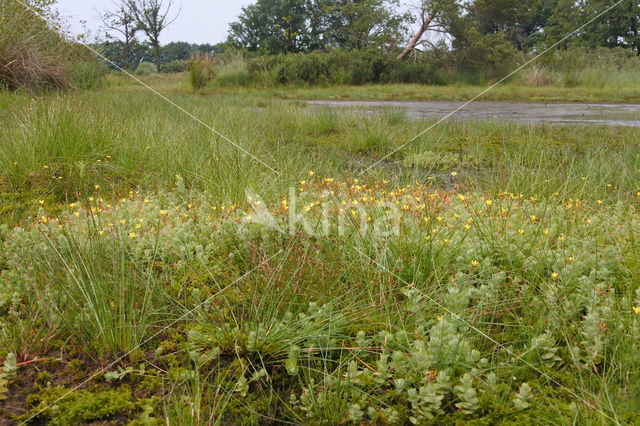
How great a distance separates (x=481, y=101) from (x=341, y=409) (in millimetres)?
13566

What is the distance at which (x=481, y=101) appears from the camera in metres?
14.0

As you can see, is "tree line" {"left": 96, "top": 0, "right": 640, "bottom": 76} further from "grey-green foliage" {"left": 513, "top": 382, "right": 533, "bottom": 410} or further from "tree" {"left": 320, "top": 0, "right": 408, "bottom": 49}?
"grey-green foliage" {"left": 513, "top": 382, "right": 533, "bottom": 410}

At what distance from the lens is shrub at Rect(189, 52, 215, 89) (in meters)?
15.6

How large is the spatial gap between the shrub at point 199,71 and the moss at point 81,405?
15.0 m

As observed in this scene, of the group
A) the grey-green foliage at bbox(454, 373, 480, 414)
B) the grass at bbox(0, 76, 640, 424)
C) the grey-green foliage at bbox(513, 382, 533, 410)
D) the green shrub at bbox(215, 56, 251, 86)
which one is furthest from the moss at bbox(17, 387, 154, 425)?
the green shrub at bbox(215, 56, 251, 86)

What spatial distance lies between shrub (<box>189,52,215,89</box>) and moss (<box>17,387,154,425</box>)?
15.0 meters

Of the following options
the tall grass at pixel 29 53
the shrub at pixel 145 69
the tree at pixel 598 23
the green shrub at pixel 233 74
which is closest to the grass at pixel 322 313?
the tall grass at pixel 29 53

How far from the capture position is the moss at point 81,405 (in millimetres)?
1529

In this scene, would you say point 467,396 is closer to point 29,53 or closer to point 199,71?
point 29,53

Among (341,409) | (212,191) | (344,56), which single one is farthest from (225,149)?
(344,56)

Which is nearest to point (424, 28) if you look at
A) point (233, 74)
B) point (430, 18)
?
point (430, 18)

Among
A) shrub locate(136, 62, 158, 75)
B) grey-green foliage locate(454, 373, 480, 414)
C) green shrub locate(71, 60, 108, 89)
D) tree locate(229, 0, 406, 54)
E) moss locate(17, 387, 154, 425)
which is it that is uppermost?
tree locate(229, 0, 406, 54)

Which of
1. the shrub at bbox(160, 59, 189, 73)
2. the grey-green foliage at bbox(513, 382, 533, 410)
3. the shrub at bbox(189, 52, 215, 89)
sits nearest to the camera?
the grey-green foliage at bbox(513, 382, 533, 410)

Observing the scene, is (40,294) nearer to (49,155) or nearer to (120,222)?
(120,222)
